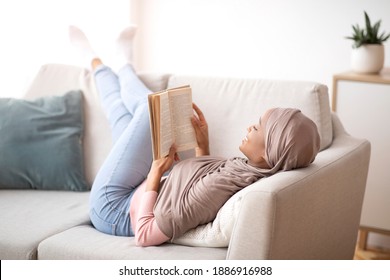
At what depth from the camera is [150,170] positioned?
2498mm

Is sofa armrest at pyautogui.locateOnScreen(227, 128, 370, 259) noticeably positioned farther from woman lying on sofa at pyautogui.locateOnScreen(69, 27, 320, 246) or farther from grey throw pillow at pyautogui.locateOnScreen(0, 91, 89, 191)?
grey throw pillow at pyautogui.locateOnScreen(0, 91, 89, 191)

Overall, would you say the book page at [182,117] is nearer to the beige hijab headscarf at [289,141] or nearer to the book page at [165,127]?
the book page at [165,127]

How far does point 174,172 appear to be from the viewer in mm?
2363

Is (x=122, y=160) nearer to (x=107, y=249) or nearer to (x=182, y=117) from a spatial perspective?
(x=182, y=117)

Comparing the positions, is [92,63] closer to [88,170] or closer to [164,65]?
[88,170]

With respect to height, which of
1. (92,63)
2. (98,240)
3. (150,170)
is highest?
(92,63)

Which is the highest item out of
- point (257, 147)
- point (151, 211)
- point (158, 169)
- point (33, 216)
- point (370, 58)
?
point (370, 58)

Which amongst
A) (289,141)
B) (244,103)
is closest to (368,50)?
(244,103)

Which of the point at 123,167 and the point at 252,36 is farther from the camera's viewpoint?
the point at 252,36

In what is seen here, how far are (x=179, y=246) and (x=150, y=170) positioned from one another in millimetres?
361

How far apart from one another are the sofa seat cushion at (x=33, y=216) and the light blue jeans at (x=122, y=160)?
133 mm

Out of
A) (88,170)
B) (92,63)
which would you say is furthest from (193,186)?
(92,63)

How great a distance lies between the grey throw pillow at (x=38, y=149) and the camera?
2885mm

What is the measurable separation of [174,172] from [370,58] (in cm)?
142
